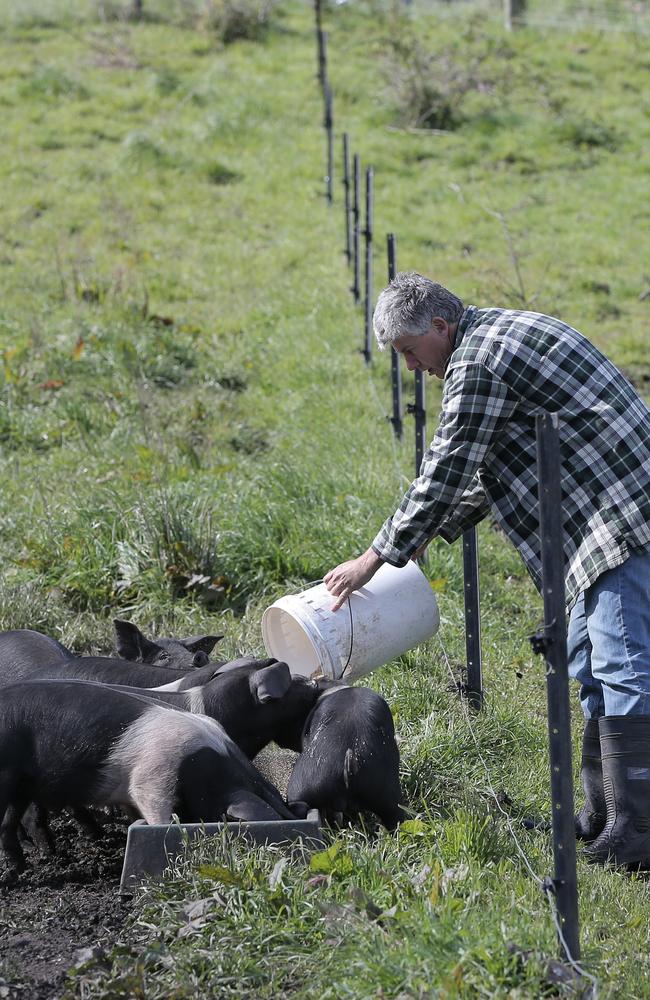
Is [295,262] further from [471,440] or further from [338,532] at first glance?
[471,440]

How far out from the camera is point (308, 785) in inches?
165

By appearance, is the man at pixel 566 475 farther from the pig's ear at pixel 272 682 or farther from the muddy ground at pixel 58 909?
the muddy ground at pixel 58 909

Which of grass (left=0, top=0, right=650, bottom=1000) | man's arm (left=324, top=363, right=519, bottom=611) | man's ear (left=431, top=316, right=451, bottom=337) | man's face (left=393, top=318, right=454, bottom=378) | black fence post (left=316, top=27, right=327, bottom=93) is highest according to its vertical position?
man's ear (left=431, top=316, right=451, bottom=337)

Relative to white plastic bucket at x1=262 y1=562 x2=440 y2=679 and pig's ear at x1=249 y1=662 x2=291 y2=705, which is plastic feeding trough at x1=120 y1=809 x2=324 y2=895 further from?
white plastic bucket at x1=262 y1=562 x2=440 y2=679

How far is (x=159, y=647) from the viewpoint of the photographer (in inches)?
213

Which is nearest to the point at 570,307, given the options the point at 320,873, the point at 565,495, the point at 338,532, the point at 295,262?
the point at 295,262

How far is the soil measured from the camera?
3221 millimetres

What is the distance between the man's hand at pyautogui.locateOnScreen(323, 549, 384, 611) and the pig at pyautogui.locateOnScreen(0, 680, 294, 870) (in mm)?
666

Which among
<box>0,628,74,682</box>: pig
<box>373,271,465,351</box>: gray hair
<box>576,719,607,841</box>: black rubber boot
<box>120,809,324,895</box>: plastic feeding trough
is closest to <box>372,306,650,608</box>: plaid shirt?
<box>373,271,465,351</box>: gray hair

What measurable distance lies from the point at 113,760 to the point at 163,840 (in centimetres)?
42

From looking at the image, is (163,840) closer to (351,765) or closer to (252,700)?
(351,765)

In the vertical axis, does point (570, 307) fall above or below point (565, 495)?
below

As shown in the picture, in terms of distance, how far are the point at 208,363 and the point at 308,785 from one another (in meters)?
6.35

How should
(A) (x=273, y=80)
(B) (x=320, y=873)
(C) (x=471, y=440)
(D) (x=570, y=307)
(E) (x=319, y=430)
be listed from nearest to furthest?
(B) (x=320, y=873)
(C) (x=471, y=440)
(E) (x=319, y=430)
(D) (x=570, y=307)
(A) (x=273, y=80)
